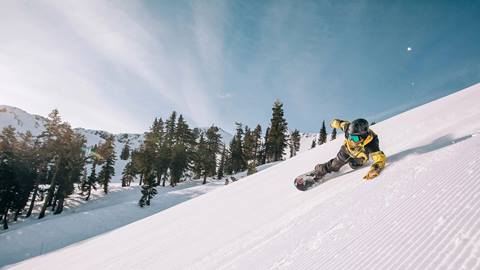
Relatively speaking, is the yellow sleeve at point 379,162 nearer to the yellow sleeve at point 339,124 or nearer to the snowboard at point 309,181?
the yellow sleeve at point 339,124

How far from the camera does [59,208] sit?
116 feet

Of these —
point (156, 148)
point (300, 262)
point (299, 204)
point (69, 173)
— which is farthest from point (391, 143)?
point (156, 148)

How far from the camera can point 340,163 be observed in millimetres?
7395

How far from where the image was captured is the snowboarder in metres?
5.99

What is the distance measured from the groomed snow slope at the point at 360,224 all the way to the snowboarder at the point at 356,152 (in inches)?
13.0

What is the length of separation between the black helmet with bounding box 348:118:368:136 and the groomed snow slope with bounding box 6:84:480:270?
3.16 ft

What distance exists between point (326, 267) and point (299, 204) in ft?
11.2

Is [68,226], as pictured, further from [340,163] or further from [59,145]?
[340,163]

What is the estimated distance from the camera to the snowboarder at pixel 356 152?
5.99 m

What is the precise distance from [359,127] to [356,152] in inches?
31.4

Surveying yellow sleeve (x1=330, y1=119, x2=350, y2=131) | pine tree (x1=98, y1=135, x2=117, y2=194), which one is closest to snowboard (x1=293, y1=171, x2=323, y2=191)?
yellow sleeve (x1=330, y1=119, x2=350, y2=131)

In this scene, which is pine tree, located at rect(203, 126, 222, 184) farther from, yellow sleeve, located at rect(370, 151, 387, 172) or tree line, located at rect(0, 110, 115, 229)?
yellow sleeve, located at rect(370, 151, 387, 172)

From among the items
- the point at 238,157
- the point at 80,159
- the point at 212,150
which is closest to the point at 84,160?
the point at 80,159

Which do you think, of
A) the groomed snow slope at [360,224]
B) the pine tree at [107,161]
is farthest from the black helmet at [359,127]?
the pine tree at [107,161]
